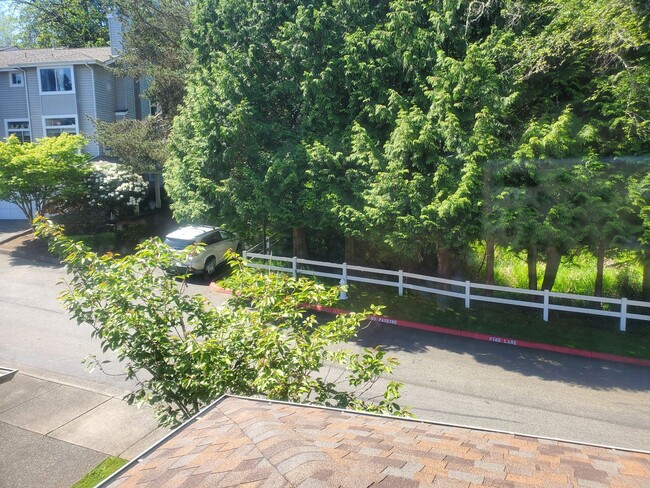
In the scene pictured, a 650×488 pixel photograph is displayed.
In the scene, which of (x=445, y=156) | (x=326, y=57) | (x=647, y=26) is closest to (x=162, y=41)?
(x=326, y=57)

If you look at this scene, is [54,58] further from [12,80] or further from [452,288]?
[452,288]

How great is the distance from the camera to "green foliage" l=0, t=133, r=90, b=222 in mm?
20719

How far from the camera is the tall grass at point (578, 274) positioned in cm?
1516

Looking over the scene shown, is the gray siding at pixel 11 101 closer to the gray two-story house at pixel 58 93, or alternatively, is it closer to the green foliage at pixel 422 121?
the gray two-story house at pixel 58 93

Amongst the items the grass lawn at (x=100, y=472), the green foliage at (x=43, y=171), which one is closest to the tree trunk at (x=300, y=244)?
the grass lawn at (x=100, y=472)

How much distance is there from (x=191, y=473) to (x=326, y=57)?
13.8 meters

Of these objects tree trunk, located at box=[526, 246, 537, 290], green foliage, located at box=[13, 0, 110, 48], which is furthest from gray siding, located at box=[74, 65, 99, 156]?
tree trunk, located at box=[526, 246, 537, 290]

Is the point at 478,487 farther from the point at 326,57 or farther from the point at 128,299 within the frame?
the point at 326,57

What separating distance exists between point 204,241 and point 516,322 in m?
11.2

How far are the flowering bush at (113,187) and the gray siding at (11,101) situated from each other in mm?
11227

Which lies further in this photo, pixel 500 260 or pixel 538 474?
pixel 500 260

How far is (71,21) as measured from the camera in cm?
4606

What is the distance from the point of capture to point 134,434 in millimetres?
8508

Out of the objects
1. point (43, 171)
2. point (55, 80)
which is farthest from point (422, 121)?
point (55, 80)
